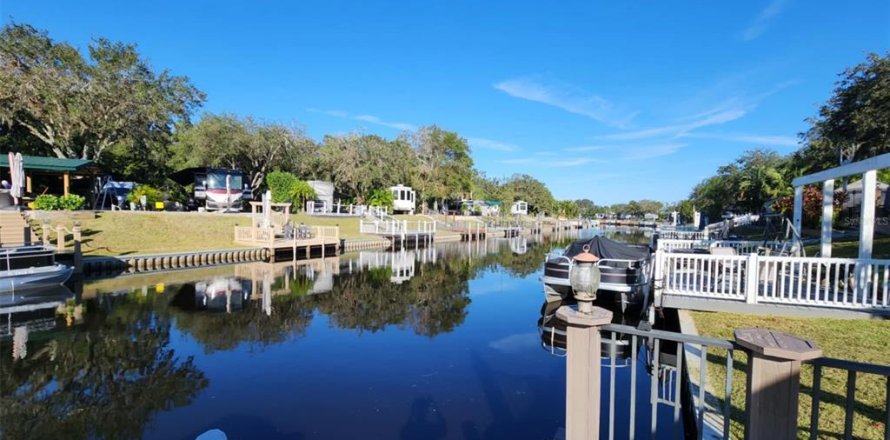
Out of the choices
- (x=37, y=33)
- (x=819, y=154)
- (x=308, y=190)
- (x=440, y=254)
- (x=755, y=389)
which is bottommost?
(x=440, y=254)

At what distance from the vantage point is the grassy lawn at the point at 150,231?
1740 cm

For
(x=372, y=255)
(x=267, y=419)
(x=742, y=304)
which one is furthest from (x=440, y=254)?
(x=267, y=419)

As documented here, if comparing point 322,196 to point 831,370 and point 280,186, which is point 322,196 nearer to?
point 280,186

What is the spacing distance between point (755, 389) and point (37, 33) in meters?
34.3

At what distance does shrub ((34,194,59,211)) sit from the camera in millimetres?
18562

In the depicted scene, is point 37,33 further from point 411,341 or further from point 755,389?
point 755,389

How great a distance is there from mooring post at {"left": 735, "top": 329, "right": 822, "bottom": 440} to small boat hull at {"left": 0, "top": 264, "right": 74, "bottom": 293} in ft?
48.8

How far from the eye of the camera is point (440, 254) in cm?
2623

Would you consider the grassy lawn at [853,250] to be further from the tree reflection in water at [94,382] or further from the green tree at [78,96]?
the green tree at [78,96]

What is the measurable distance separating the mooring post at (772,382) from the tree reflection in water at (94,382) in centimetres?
599

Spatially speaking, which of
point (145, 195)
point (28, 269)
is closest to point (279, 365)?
point (28, 269)

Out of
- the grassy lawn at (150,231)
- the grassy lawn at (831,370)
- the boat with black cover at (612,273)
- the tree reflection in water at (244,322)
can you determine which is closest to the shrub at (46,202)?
the grassy lawn at (150,231)

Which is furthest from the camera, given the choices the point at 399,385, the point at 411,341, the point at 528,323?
the point at 528,323

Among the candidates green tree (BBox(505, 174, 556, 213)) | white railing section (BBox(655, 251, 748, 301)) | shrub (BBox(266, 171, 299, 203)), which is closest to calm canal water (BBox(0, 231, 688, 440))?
white railing section (BBox(655, 251, 748, 301))
